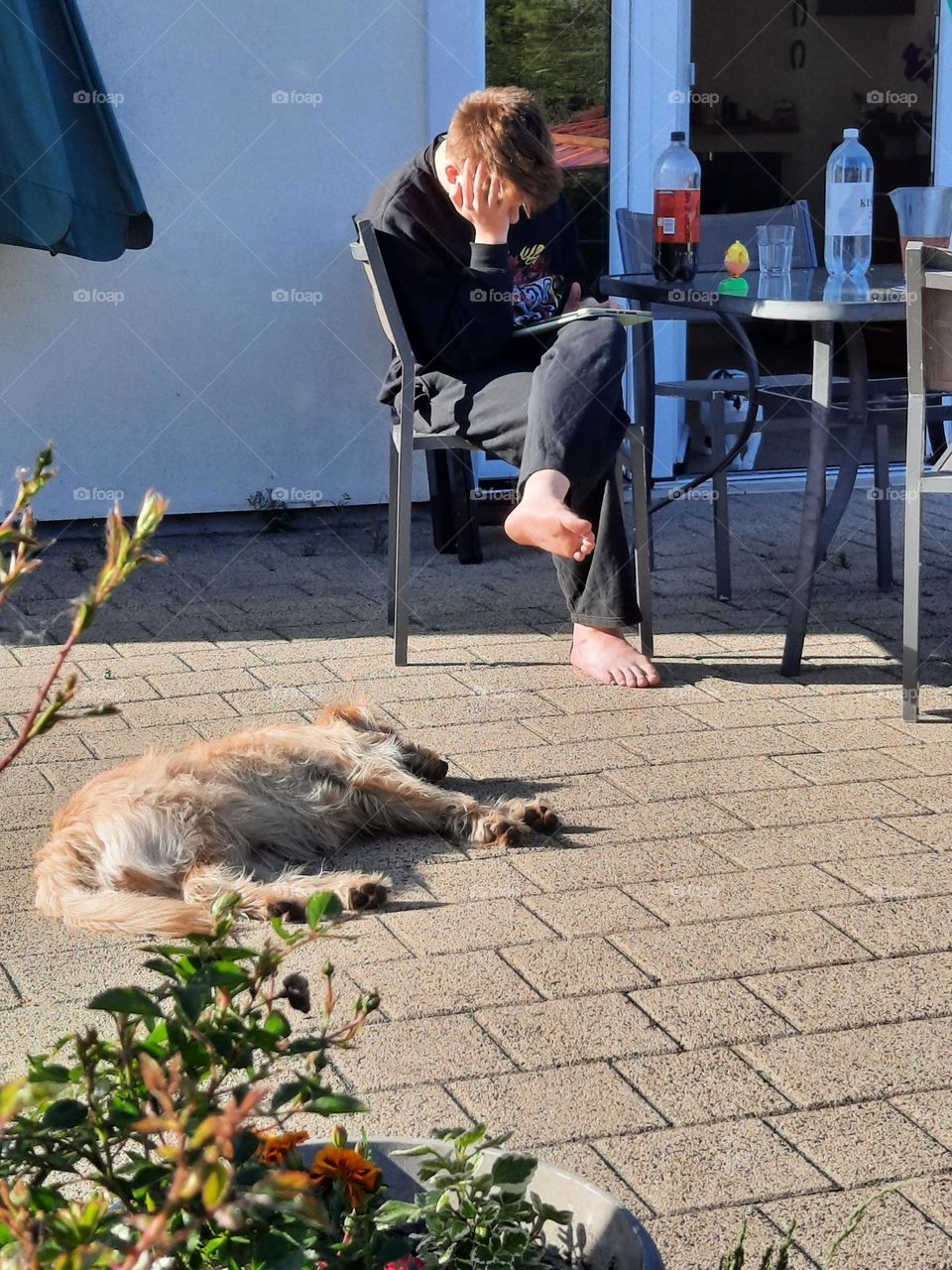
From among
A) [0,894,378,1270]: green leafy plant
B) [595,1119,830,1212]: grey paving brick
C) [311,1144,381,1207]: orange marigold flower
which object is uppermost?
[0,894,378,1270]: green leafy plant

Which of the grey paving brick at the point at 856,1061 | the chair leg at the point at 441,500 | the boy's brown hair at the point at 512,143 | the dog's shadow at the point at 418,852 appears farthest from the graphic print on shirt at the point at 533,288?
the grey paving brick at the point at 856,1061

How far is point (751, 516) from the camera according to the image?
21.2 feet

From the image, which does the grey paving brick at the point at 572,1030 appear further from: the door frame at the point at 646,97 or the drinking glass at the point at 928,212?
the door frame at the point at 646,97

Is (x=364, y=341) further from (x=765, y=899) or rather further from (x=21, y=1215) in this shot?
(x=21, y=1215)

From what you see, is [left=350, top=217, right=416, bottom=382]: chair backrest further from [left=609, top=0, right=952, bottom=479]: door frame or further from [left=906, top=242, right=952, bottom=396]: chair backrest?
[left=609, top=0, right=952, bottom=479]: door frame

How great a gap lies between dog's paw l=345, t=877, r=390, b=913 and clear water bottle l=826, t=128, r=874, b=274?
9.13 feet

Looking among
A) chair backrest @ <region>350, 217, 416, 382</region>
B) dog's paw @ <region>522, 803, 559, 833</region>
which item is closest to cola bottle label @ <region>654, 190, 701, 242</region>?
chair backrest @ <region>350, 217, 416, 382</region>

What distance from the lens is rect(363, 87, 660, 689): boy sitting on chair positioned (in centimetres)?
411

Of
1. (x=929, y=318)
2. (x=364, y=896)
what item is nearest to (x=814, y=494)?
(x=929, y=318)

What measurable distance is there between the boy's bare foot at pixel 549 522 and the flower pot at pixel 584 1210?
8.48ft

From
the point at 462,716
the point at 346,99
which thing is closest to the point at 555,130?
the point at 346,99

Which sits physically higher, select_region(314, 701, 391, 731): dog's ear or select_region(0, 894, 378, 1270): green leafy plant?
select_region(0, 894, 378, 1270): green leafy plant

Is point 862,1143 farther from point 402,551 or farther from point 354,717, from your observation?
point 402,551

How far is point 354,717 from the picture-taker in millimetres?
3346
